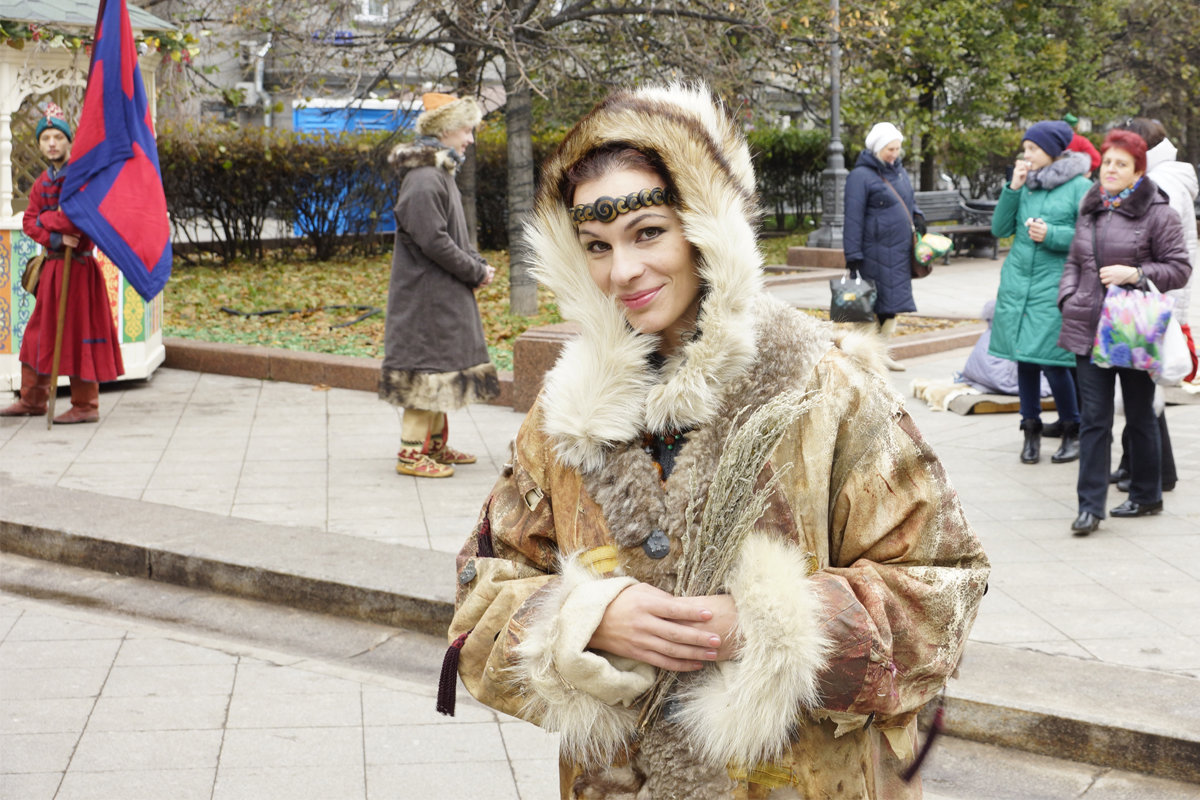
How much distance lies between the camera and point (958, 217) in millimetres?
24156

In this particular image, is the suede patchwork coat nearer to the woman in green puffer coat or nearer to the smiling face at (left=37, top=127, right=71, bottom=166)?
the woman in green puffer coat

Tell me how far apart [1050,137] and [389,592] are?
15.5 ft

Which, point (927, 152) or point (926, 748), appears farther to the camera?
point (927, 152)

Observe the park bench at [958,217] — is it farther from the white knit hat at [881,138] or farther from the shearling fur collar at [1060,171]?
the shearling fur collar at [1060,171]

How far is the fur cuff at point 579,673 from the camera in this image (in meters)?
1.82

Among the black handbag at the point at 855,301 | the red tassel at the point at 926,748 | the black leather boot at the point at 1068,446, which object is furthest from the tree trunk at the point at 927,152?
the red tassel at the point at 926,748

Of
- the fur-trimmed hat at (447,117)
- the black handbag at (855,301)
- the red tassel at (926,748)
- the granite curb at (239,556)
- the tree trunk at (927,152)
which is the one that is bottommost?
the granite curb at (239,556)

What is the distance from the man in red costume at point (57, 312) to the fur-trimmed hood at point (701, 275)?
814cm

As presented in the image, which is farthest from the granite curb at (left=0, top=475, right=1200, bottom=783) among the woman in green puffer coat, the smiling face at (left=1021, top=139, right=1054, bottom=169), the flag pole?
the smiling face at (left=1021, top=139, right=1054, bottom=169)

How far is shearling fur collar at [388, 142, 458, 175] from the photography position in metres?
A: 7.48

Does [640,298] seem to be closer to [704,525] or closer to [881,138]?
[704,525]

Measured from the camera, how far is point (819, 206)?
2769 centimetres

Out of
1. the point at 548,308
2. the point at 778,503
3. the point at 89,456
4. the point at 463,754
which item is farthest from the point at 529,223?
the point at 548,308

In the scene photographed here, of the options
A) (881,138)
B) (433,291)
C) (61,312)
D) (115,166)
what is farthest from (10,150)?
(881,138)
